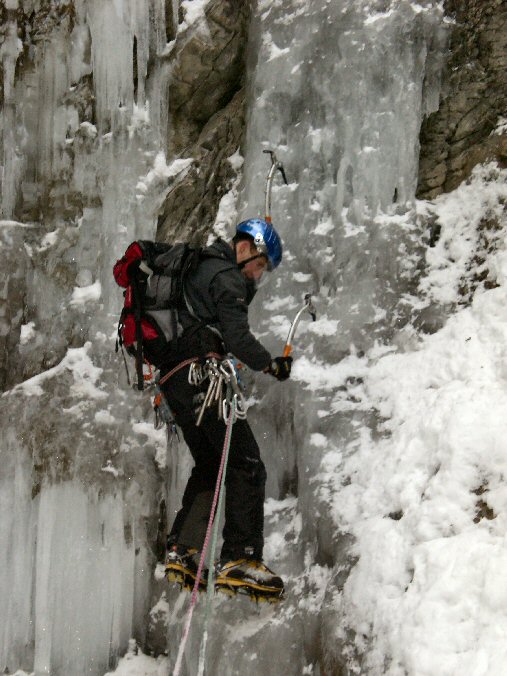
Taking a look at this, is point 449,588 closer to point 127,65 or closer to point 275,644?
point 275,644

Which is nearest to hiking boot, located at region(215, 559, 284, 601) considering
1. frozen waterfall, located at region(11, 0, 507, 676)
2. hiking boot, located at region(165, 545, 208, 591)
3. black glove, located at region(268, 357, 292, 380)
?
hiking boot, located at region(165, 545, 208, 591)

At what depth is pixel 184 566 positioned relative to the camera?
3.94 metres

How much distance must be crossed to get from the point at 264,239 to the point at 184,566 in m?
1.79

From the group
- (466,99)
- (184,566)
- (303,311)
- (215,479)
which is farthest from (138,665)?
(466,99)

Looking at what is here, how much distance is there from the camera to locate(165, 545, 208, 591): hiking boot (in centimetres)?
393

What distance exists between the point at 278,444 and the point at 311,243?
1397mm

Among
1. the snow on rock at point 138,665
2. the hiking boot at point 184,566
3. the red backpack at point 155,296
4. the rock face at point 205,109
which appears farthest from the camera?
the rock face at point 205,109

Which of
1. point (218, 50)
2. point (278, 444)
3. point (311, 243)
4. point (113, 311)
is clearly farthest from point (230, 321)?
point (218, 50)

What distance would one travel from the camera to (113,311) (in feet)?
19.6

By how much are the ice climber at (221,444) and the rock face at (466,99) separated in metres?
1.92

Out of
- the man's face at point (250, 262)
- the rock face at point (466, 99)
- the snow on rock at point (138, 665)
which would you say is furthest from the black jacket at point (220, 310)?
the snow on rock at point (138, 665)

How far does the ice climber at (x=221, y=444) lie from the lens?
388 cm

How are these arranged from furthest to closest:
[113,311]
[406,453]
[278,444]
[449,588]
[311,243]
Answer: [113,311] → [311,243] → [278,444] → [406,453] → [449,588]

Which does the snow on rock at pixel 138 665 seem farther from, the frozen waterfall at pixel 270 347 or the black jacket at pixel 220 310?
the black jacket at pixel 220 310
